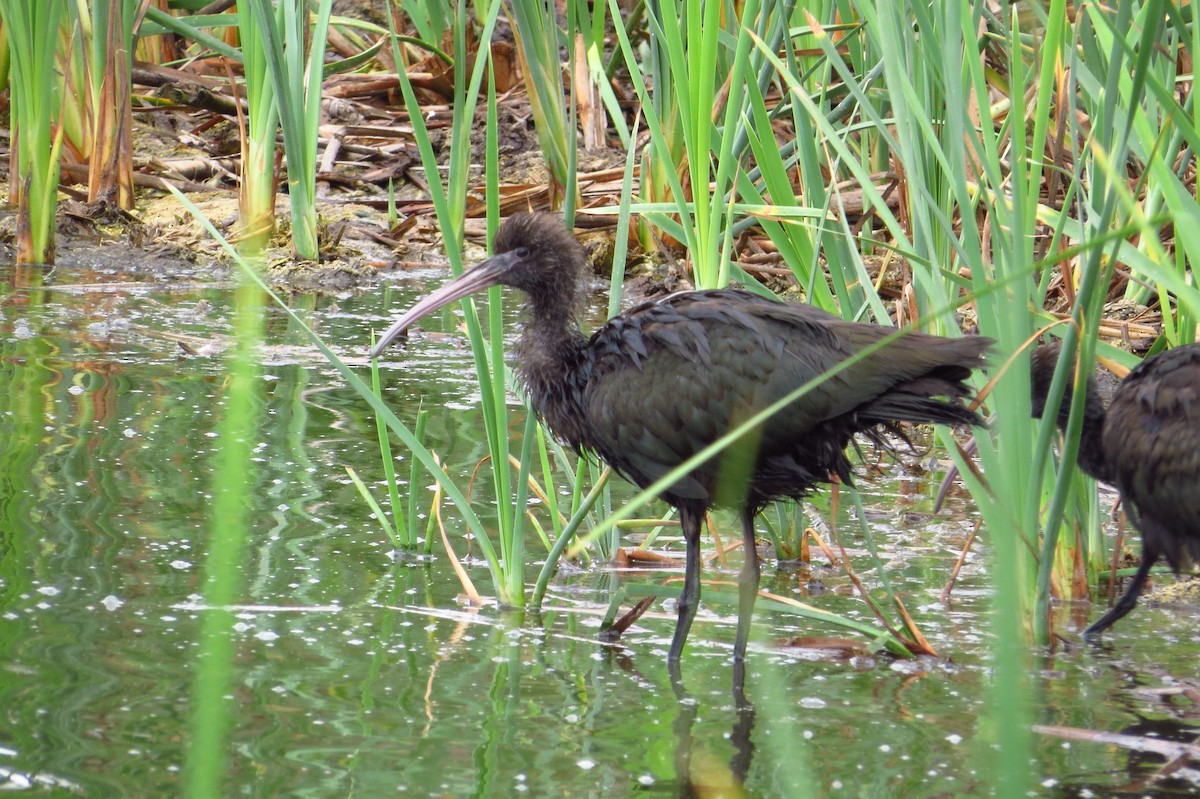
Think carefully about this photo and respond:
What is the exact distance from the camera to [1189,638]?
3.78 m

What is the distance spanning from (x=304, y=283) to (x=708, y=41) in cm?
447

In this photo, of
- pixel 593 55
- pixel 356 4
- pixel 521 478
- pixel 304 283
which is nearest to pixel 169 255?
pixel 304 283

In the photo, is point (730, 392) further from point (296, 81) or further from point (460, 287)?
point (296, 81)

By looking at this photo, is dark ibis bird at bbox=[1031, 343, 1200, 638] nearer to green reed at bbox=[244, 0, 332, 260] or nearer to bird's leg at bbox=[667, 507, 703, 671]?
bird's leg at bbox=[667, 507, 703, 671]

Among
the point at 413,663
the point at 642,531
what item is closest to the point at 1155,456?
the point at 642,531

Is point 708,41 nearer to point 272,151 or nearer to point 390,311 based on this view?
point 390,311

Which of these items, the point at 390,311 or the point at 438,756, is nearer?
the point at 438,756

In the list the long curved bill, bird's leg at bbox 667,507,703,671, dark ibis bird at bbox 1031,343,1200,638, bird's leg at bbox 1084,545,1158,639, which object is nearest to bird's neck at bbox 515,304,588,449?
the long curved bill

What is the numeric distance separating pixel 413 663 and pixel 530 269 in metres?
1.18

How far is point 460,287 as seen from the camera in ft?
13.3

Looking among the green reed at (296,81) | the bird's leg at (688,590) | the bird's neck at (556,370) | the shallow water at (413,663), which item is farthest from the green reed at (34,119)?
the bird's leg at (688,590)

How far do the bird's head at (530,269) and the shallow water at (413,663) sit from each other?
738mm

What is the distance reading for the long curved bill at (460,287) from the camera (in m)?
3.97

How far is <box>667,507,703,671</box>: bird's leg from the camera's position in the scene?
11.9ft
